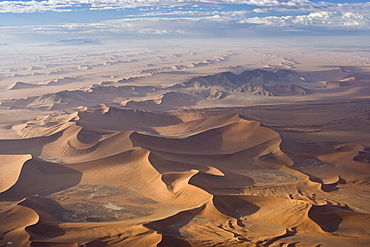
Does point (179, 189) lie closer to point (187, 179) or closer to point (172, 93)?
point (187, 179)

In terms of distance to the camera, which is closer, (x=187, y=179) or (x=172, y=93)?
(x=187, y=179)

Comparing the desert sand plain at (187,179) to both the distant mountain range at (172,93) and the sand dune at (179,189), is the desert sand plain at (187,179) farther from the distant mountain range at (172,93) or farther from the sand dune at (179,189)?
the distant mountain range at (172,93)

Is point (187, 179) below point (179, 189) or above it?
above

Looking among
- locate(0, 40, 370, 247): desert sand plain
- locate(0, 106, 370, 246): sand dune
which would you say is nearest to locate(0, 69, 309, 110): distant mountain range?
locate(0, 40, 370, 247): desert sand plain

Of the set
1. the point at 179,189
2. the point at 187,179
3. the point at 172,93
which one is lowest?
the point at 172,93

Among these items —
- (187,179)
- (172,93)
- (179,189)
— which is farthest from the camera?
(172,93)

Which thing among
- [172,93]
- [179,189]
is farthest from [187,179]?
[172,93]

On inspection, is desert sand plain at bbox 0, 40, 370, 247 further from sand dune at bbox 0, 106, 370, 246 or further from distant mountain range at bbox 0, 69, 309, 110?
distant mountain range at bbox 0, 69, 309, 110

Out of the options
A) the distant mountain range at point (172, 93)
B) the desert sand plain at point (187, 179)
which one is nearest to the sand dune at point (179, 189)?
the desert sand plain at point (187, 179)

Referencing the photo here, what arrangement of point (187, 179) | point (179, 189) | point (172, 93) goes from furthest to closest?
point (172, 93) < point (187, 179) < point (179, 189)
